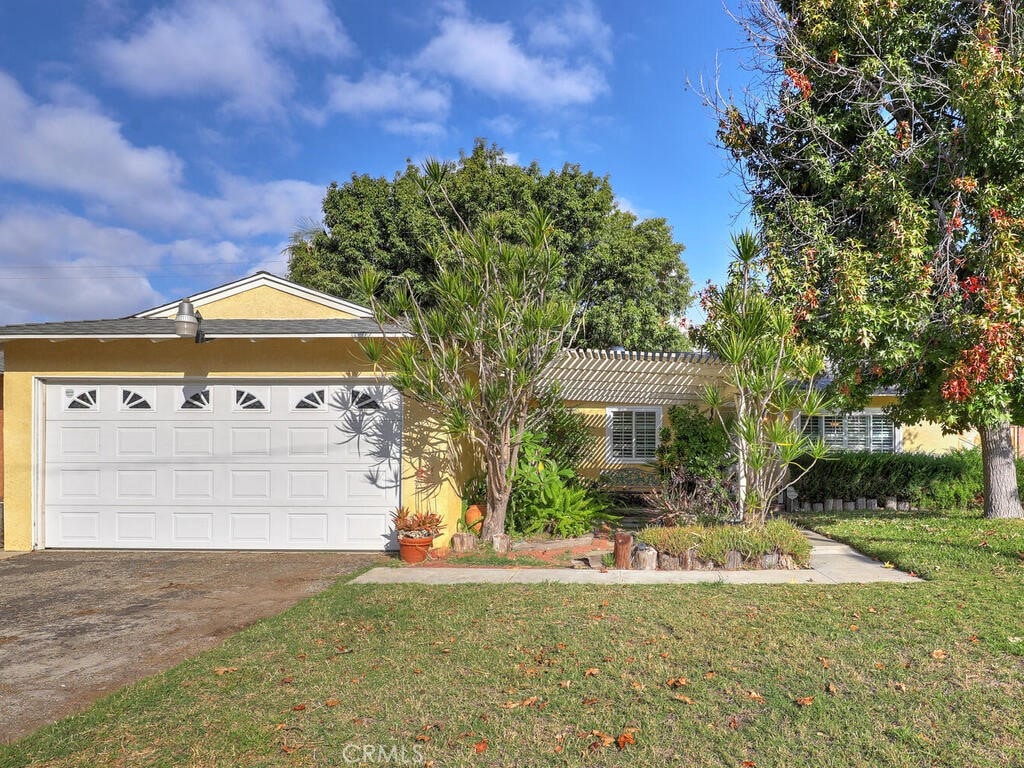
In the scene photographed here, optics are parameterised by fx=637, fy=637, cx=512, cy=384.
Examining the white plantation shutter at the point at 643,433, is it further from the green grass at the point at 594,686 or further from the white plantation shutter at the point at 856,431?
the green grass at the point at 594,686

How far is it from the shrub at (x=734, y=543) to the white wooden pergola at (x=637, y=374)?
2476 mm

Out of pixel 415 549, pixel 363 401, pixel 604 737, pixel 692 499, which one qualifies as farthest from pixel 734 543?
pixel 363 401

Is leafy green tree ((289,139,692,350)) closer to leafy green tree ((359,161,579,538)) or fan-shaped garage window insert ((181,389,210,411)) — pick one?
fan-shaped garage window insert ((181,389,210,411))

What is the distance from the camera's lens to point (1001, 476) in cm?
1070

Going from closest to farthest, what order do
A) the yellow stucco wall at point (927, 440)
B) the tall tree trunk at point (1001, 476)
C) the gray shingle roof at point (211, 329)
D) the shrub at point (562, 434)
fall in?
the gray shingle roof at point (211, 329), the shrub at point (562, 434), the tall tree trunk at point (1001, 476), the yellow stucco wall at point (927, 440)

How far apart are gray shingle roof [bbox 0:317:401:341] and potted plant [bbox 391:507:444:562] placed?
249 cm

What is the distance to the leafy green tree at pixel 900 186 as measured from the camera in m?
7.88

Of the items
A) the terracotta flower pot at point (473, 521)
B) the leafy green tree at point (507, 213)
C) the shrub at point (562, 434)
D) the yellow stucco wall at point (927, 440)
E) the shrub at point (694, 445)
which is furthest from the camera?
the leafy green tree at point (507, 213)

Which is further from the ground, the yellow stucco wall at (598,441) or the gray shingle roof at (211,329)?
the gray shingle roof at (211,329)

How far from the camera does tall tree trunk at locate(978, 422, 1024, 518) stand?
10.7 metres

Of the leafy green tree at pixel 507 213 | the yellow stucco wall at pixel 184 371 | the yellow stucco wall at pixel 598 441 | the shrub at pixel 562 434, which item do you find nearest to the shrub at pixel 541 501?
the shrub at pixel 562 434

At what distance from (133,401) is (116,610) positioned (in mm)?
4034

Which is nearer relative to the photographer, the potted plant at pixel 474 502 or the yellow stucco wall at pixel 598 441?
the potted plant at pixel 474 502

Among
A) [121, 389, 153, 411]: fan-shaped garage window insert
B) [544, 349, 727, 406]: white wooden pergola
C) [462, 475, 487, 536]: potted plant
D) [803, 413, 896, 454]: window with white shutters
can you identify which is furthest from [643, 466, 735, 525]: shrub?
[121, 389, 153, 411]: fan-shaped garage window insert
